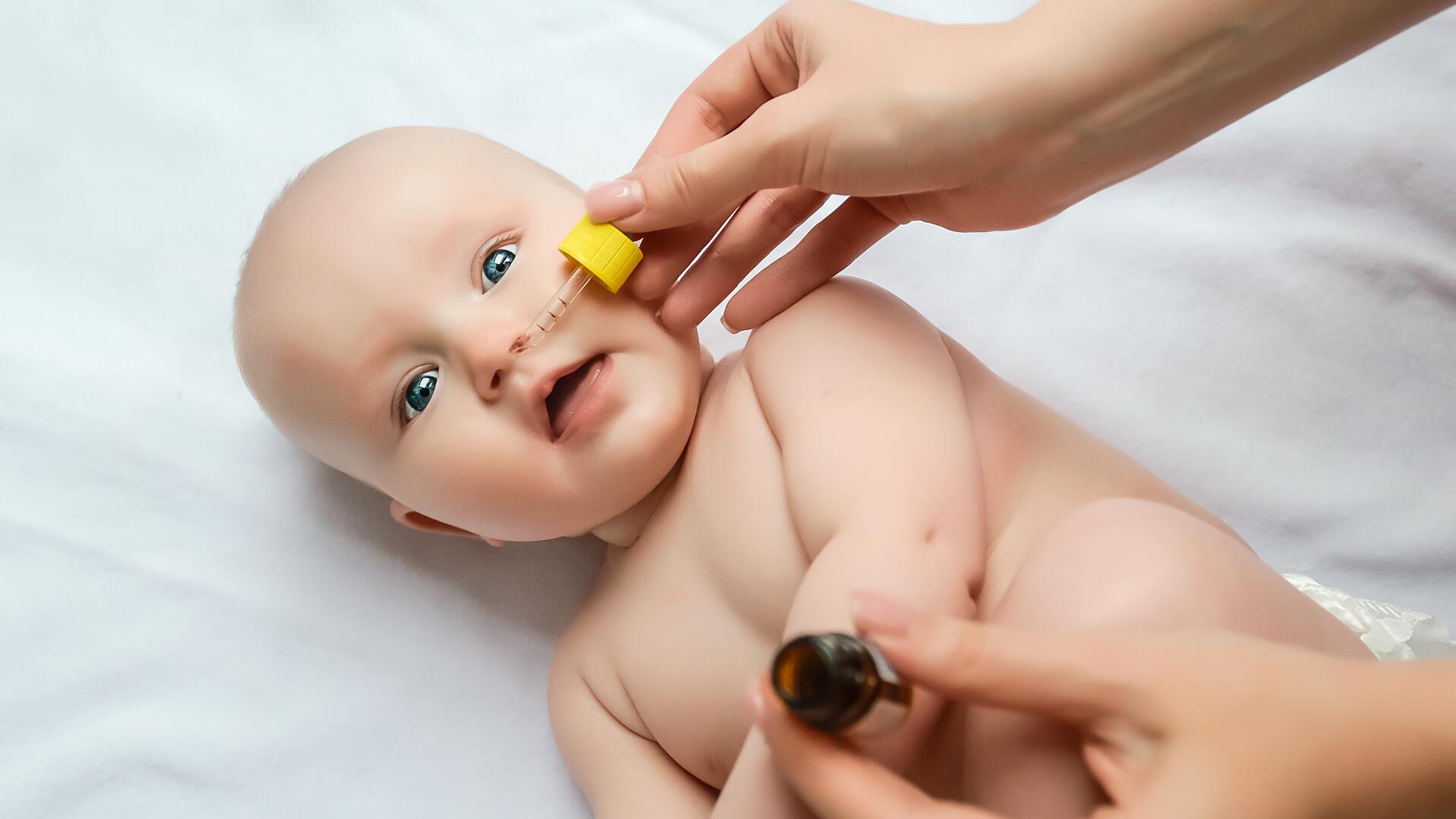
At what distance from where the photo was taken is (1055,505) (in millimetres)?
1270

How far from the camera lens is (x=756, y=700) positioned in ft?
2.89

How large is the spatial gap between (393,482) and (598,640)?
1.22 ft

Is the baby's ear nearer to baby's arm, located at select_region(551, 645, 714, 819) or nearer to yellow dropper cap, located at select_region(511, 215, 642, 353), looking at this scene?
baby's arm, located at select_region(551, 645, 714, 819)

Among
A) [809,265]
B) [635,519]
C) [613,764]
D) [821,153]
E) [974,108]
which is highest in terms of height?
[974,108]

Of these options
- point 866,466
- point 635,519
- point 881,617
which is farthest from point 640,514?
point 881,617

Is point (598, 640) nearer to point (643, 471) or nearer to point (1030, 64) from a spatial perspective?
point (643, 471)

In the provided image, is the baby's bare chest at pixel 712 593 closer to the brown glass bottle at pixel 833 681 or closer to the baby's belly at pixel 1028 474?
the baby's belly at pixel 1028 474

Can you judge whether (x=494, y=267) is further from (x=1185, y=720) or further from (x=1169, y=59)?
(x=1185, y=720)

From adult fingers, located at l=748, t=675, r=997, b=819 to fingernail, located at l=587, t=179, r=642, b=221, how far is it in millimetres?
626

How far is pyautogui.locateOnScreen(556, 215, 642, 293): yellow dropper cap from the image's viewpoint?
4.11 ft

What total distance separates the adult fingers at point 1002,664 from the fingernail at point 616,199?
0.63 m

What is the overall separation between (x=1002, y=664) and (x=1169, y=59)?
0.65m

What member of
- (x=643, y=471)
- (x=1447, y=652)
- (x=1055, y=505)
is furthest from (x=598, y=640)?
(x=1447, y=652)


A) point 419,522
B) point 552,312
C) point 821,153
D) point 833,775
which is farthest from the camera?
point 419,522
